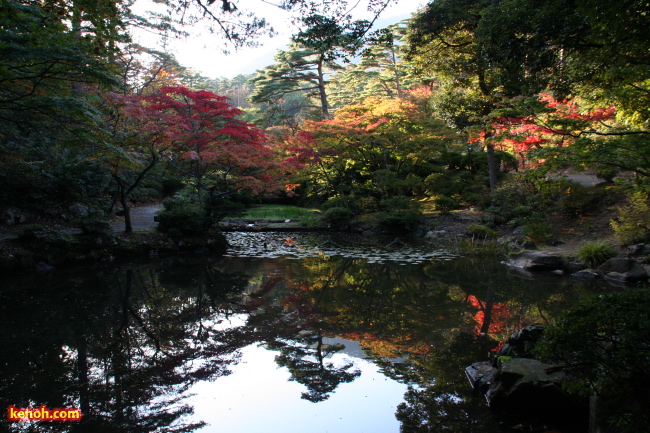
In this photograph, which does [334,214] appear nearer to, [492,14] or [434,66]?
[434,66]

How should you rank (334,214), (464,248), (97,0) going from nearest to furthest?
1. (97,0)
2. (464,248)
3. (334,214)

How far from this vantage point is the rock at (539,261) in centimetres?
774

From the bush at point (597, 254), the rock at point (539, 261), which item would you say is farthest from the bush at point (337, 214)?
the bush at point (597, 254)

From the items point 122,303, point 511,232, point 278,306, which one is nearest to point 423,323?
point 278,306

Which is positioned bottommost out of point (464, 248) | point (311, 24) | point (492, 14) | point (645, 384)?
point (464, 248)

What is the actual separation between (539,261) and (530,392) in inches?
228

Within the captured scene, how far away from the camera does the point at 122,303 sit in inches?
231

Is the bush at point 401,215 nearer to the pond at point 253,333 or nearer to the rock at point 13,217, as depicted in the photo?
the pond at point 253,333

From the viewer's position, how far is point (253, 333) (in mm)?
4680

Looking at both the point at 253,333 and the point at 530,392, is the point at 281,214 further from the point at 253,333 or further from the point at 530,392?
the point at 530,392

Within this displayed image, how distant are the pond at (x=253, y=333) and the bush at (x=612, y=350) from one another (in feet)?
2.79

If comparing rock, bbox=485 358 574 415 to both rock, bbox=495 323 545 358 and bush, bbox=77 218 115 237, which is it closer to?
rock, bbox=495 323 545 358

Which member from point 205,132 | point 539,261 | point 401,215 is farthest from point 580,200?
point 205,132

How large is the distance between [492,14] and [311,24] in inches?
177
